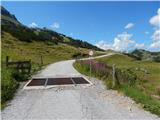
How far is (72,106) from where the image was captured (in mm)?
12805

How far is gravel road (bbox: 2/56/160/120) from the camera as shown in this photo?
1115 centimetres

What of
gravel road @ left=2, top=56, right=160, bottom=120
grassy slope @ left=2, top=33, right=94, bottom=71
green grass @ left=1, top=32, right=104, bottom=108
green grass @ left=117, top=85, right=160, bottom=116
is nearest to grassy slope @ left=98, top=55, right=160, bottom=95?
green grass @ left=117, top=85, right=160, bottom=116

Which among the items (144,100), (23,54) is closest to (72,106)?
(144,100)

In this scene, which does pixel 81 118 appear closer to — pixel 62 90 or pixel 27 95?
pixel 27 95

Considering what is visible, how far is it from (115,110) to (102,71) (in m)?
A: 12.3

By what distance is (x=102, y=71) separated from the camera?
80.2 feet

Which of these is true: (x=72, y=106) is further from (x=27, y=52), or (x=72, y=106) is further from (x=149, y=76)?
(x=27, y=52)

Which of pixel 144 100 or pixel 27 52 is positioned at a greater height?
pixel 27 52

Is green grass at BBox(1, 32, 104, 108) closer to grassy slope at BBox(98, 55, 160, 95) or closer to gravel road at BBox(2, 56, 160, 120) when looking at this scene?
gravel road at BBox(2, 56, 160, 120)

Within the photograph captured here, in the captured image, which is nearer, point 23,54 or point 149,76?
point 149,76

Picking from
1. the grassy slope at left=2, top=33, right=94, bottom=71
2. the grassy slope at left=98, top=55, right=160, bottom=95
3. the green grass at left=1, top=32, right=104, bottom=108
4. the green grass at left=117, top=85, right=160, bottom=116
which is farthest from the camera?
the grassy slope at left=2, top=33, right=94, bottom=71

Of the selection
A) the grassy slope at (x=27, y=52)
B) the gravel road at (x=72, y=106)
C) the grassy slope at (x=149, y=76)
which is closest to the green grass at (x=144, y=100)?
the gravel road at (x=72, y=106)

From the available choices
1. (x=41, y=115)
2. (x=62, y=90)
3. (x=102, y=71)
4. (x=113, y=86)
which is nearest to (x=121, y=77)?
(x=113, y=86)

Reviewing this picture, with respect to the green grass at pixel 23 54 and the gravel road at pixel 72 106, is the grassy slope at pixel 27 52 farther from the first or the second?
the gravel road at pixel 72 106
